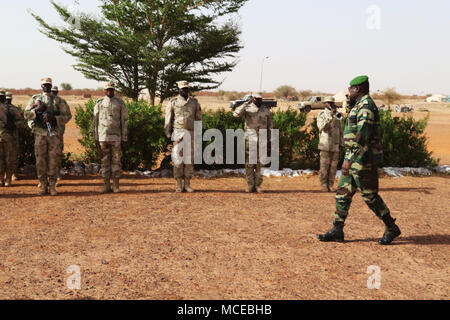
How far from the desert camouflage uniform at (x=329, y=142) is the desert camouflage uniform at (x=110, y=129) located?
4.21 metres

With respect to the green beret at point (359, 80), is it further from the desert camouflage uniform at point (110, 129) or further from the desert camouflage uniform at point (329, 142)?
the desert camouflage uniform at point (110, 129)

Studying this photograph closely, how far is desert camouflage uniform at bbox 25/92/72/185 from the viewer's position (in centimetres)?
823

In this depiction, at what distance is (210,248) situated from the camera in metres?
5.32

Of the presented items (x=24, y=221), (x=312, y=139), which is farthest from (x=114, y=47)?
(x=24, y=221)

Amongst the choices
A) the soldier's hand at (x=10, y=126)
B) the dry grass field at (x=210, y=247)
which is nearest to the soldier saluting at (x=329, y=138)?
the dry grass field at (x=210, y=247)

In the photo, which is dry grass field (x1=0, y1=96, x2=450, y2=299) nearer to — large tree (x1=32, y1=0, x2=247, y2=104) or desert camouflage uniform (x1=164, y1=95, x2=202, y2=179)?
desert camouflage uniform (x1=164, y1=95, x2=202, y2=179)

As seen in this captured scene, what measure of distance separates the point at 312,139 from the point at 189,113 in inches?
172

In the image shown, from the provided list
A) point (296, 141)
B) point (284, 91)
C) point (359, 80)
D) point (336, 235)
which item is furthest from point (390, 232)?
point (284, 91)

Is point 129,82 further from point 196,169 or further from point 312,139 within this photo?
point 312,139

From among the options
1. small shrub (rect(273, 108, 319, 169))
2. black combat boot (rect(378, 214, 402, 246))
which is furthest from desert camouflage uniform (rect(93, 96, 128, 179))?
black combat boot (rect(378, 214, 402, 246))

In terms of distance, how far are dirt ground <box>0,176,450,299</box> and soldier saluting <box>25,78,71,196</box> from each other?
0.50 metres

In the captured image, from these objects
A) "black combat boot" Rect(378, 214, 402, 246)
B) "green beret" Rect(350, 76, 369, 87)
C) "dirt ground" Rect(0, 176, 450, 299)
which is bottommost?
"dirt ground" Rect(0, 176, 450, 299)

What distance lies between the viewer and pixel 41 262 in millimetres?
4781

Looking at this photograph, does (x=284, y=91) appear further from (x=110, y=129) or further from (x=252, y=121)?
(x=110, y=129)
